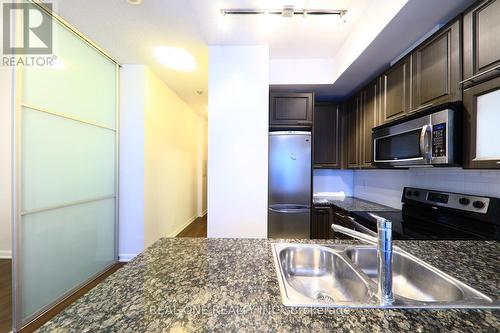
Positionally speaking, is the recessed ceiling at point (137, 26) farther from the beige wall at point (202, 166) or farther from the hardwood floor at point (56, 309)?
the hardwood floor at point (56, 309)

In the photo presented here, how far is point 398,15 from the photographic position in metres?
1.37

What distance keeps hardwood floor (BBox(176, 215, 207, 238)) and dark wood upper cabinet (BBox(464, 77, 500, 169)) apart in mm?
3561

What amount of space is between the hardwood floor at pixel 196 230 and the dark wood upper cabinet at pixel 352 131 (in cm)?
277

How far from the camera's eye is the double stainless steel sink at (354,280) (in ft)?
1.96

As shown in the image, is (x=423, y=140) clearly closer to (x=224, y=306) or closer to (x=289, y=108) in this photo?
(x=289, y=108)

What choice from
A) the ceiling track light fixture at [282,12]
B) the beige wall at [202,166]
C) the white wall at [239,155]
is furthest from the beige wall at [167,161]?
the ceiling track light fixture at [282,12]

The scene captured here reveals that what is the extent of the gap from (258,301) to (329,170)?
9.18 feet

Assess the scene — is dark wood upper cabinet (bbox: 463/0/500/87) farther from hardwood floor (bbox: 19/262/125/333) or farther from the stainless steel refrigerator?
hardwood floor (bbox: 19/262/125/333)

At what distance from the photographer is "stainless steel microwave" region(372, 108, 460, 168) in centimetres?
120

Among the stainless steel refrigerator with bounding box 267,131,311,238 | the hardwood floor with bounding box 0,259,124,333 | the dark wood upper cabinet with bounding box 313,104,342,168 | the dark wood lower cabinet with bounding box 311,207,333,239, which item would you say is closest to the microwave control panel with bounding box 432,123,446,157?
the stainless steel refrigerator with bounding box 267,131,311,238

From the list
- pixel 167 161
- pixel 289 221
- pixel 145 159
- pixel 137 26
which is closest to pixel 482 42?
pixel 289 221

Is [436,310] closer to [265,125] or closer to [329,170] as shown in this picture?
[265,125]

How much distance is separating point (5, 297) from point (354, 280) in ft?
9.61

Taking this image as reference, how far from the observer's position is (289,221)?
2.29 meters
